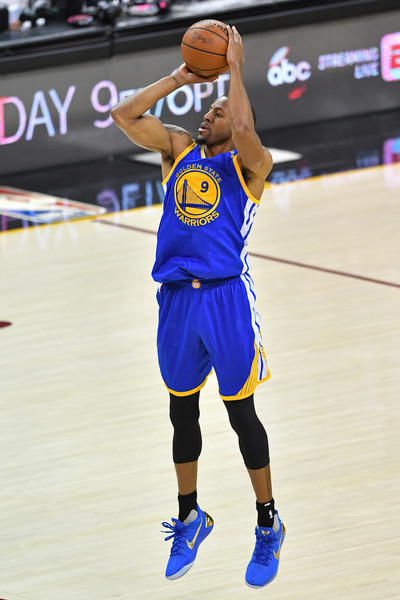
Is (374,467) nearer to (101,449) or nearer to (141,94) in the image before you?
(101,449)

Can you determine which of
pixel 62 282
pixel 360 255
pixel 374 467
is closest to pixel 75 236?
pixel 62 282

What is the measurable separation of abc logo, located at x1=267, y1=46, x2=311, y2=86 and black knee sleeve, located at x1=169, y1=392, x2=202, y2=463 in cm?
787

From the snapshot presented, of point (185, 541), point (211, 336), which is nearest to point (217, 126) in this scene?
point (211, 336)

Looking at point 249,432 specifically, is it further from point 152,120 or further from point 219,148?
point 152,120

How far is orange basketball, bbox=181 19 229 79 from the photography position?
407 cm

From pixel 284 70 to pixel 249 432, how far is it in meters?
8.07

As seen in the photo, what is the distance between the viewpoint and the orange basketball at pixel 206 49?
4074 mm

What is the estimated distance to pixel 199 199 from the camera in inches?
159

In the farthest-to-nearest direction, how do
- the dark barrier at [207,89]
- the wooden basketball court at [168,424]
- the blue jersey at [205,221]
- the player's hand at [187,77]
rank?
the dark barrier at [207,89], the wooden basketball court at [168,424], the player's hand at [187,77], the blue jersey at [205,221]

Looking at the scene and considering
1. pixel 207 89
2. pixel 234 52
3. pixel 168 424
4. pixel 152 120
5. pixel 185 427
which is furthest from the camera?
pixel 207 89

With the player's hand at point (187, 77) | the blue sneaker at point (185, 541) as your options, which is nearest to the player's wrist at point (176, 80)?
the player's hand at point (187, 77)

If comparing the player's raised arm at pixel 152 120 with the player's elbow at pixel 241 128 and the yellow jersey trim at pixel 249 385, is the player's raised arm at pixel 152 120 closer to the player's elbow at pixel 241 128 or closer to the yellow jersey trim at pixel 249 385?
the player's elbow at pixel 241 128

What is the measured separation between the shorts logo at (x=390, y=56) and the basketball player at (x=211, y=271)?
844 centimetres

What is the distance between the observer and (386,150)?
10992mm
